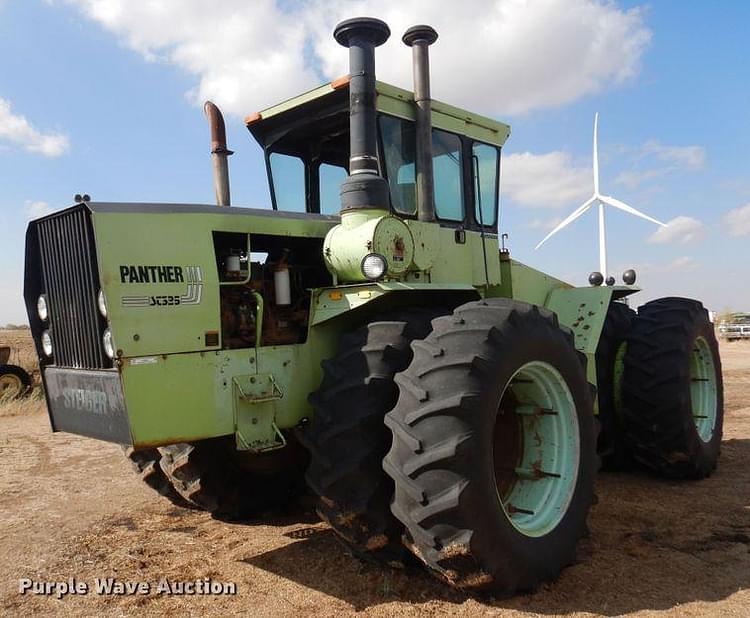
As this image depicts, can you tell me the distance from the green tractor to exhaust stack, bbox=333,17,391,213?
1 centimetres

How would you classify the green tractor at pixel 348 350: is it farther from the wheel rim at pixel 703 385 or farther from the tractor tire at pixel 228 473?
the wheel rim at pixel 703 385

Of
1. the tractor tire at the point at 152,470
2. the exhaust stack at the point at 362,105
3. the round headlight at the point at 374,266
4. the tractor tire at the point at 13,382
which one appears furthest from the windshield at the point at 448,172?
the tractor tire at the point at 13,382

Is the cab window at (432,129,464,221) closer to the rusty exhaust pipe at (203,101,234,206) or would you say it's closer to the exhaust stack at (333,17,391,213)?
the exhaust stack at (333,17,391,213)

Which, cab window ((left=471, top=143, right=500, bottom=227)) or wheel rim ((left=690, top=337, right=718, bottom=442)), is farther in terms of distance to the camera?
wheel rim ((left=690, top=337, right=718, bottom=442))

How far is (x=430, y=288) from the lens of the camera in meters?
4.18

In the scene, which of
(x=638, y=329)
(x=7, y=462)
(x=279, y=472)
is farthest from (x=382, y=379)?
(x=7, y=462)

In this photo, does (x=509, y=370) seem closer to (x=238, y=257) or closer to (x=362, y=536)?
(x=362, y=536)

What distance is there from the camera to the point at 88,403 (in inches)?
144

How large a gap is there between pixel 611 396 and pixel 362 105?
356 centimetres

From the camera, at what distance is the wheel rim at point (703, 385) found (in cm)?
659

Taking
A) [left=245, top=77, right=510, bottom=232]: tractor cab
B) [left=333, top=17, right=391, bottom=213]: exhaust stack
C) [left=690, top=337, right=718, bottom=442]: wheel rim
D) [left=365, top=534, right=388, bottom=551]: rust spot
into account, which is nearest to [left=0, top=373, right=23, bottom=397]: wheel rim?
[left=245, top=77, right=510, bottom=232]: tractor cab

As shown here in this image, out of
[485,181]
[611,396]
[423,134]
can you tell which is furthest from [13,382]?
[611,396]

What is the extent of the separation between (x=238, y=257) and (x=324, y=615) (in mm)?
2074

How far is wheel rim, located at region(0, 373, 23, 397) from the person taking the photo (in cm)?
1411
